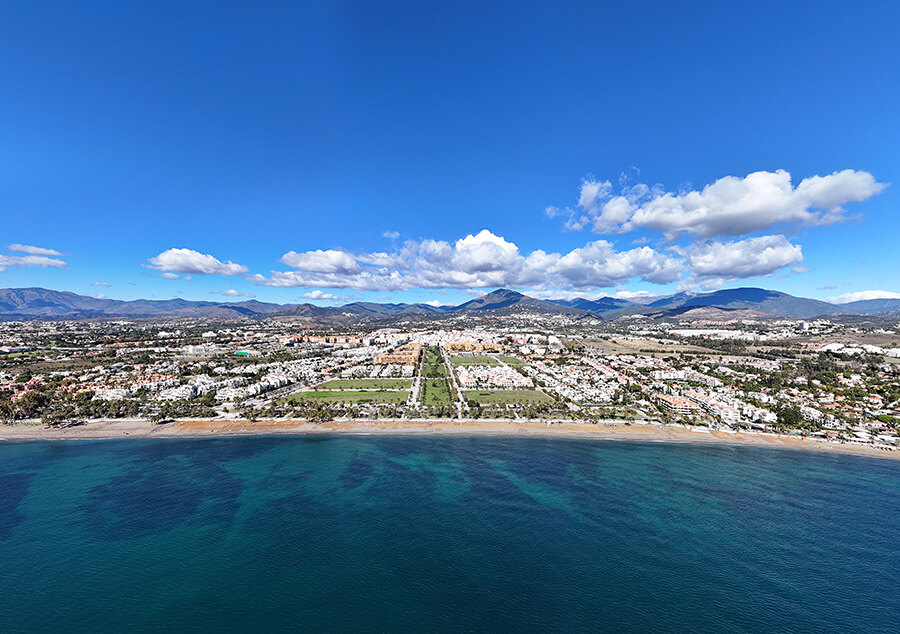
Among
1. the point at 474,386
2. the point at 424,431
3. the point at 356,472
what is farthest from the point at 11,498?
the point at 474,386

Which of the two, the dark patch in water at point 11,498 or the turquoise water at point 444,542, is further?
the dark patch in water at point 11,498

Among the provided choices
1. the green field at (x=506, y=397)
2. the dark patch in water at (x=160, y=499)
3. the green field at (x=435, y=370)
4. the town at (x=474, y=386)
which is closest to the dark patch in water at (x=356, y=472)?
the dark patch in water at (x=160, y=499)

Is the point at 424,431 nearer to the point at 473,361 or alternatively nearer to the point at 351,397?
the point at 351,397

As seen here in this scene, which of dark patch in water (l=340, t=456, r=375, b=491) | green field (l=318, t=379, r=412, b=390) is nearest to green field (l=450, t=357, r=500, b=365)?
green field (l=318, t=379, r=412, b=390)

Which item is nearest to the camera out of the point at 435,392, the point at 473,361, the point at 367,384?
the point at 435,392

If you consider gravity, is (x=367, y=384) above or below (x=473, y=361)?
below

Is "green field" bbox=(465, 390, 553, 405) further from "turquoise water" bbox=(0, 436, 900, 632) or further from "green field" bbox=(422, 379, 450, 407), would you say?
"turquoise water" bbox=(0, 436, 900, 632)

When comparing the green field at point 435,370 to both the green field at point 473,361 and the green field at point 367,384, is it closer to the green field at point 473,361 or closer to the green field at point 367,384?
the green field at point 473,361
